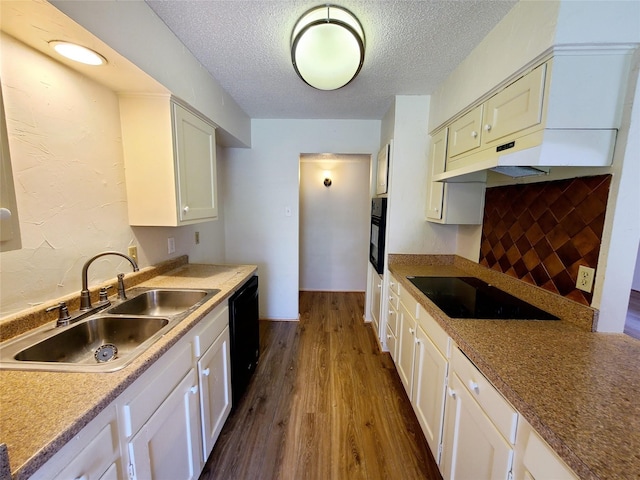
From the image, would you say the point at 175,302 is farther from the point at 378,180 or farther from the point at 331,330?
the point at 378,180

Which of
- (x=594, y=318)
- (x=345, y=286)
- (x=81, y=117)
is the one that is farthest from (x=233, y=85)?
(x=345, y=286)

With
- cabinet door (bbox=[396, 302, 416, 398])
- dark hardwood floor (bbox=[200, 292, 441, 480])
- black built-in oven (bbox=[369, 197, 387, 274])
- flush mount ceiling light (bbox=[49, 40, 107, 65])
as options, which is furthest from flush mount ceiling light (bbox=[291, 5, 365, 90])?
dark hardwood floor (bbox=[200, 292, 441, 480])

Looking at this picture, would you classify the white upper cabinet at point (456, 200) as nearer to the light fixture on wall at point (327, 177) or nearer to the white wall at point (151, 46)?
the white wall at point (151, 46)

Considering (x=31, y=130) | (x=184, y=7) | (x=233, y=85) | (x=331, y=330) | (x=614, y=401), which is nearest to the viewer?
(x=614, y=401)

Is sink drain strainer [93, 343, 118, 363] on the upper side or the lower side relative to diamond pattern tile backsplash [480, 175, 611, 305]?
lower

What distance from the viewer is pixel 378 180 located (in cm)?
279

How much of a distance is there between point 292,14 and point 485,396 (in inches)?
74.3

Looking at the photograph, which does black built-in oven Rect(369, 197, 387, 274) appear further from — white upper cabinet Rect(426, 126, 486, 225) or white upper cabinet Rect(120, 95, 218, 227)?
white upper cabinet Rect(120, 95, 218, 227)

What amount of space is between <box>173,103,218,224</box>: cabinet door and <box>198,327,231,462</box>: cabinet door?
810 millimetres

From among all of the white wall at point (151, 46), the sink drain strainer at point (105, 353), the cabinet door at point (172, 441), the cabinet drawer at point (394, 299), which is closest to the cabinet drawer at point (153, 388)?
the cabinet door at point (172, 441)

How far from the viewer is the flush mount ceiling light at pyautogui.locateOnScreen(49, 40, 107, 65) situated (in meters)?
1.04

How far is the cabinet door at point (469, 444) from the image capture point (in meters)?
0.85

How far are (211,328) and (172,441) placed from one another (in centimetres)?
49

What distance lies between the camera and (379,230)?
2.52 metres
